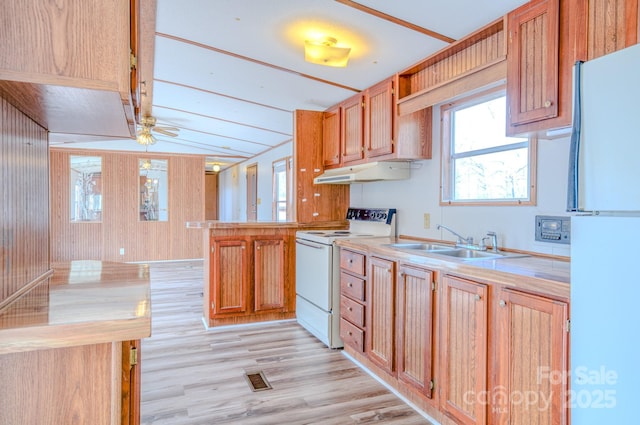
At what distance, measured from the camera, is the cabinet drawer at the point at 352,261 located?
2.96m

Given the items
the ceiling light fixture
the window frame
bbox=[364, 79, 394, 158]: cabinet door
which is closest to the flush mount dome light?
bbox=[364, 79, 394, 158]: cabinet door

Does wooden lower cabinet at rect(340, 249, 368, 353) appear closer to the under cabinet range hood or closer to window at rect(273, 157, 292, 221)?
the under cabinet range hood

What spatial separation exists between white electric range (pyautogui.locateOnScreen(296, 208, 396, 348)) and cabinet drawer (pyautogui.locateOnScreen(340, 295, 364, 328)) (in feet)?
0.40

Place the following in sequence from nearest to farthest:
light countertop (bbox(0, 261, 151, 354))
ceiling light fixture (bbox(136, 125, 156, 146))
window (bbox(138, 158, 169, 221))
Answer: light countertop (bbox(0, 261, 151, 354)) → ceiling light fixture (bbox(136, 125, 156, 146)) → window (bbox(138, 158, 169, 221))

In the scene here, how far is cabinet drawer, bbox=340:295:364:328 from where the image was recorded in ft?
9.71

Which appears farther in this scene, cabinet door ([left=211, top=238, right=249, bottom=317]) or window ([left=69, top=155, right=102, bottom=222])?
window ([left=69, top=155, right=102, bottom=222])

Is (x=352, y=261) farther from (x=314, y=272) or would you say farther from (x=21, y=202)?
(x=21, y=202)

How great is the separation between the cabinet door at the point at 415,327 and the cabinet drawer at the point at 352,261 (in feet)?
1.69

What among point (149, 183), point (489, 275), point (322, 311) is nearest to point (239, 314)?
point (322, 311)

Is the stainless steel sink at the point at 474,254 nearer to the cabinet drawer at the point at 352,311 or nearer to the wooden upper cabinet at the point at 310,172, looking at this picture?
the cabinet drawer at the point at 352,311

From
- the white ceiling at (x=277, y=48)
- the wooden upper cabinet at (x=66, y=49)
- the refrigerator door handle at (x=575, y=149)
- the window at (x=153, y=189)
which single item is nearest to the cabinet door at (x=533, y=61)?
the white ceiling at (x=277, y=48)

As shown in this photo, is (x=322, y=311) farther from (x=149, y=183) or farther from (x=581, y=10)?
(x=149, y=183)

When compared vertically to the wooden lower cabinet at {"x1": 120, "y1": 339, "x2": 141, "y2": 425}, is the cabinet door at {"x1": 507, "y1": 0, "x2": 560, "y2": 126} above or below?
above

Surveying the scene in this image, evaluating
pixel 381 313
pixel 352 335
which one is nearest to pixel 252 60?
pixel 381 313
